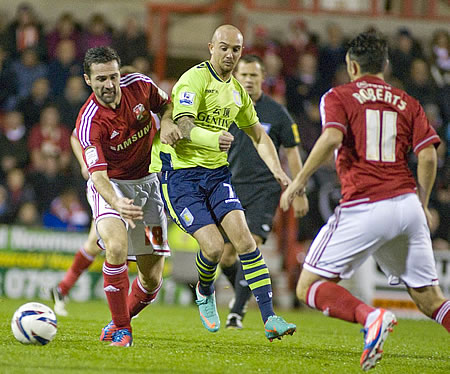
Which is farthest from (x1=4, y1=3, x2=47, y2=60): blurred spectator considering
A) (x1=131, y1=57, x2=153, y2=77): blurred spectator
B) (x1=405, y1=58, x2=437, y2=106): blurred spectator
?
(x1=405, y1=58, x2=437, y2=106): blurred spectator

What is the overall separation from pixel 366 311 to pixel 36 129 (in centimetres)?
1025

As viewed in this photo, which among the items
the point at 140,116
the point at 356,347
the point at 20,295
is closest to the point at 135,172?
the point at 140,116

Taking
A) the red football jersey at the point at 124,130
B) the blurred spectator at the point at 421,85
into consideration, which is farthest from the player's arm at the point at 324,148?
the blurred spectator at the point at 421,85

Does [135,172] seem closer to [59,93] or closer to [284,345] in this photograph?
[284,345]

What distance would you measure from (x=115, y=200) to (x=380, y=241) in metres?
1.91

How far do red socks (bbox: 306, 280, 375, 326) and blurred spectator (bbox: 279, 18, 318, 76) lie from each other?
449 inches

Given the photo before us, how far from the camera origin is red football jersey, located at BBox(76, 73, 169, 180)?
6145mm

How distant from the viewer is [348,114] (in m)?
5.27

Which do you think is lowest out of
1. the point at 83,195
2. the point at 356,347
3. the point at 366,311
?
the point at 83,195

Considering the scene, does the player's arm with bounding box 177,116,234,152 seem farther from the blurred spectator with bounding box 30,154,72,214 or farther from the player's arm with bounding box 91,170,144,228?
the blurred spectator with bounding box 30,154,72,214

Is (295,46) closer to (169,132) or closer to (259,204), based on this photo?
(259,204)

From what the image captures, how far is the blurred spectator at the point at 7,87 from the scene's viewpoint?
49.0 ft

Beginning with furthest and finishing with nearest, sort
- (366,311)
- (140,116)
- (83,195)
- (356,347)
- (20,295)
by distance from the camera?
(83,195) < (20,295) < (356,347) < (140,116) < (366,311)

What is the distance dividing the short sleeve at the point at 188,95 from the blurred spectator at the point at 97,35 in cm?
990
